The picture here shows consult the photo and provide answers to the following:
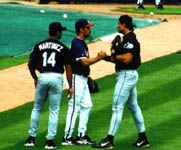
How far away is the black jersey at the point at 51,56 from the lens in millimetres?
12875

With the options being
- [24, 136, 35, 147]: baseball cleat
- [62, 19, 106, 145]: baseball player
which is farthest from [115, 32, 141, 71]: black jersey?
[24, 136, 35, 147]: baseball cleat

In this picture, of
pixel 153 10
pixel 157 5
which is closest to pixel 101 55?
pixel 153 10

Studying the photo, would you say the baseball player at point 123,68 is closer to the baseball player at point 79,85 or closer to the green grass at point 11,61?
the baseball player at point 79,85

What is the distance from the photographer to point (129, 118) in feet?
51.4

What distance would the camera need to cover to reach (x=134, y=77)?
13.1 m

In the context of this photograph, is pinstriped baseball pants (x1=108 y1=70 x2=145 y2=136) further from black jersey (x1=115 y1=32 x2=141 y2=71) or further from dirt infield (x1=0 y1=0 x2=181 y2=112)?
dirt infield (x1=0 y1=0 x2=181 y2=112)

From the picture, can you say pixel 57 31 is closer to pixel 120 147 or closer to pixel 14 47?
pixel 120 147

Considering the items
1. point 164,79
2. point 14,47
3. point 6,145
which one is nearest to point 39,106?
point 6,145

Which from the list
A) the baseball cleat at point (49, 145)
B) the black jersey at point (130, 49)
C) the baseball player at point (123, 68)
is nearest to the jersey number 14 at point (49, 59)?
the baseball player at point (123, 68)

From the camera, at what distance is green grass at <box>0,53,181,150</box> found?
45.2ft

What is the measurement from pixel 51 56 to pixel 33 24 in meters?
19.1

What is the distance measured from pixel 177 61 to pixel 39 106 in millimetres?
10015

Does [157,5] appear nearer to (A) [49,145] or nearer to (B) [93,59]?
(B) [93,59]

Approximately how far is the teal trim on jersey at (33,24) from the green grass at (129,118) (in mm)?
7052
